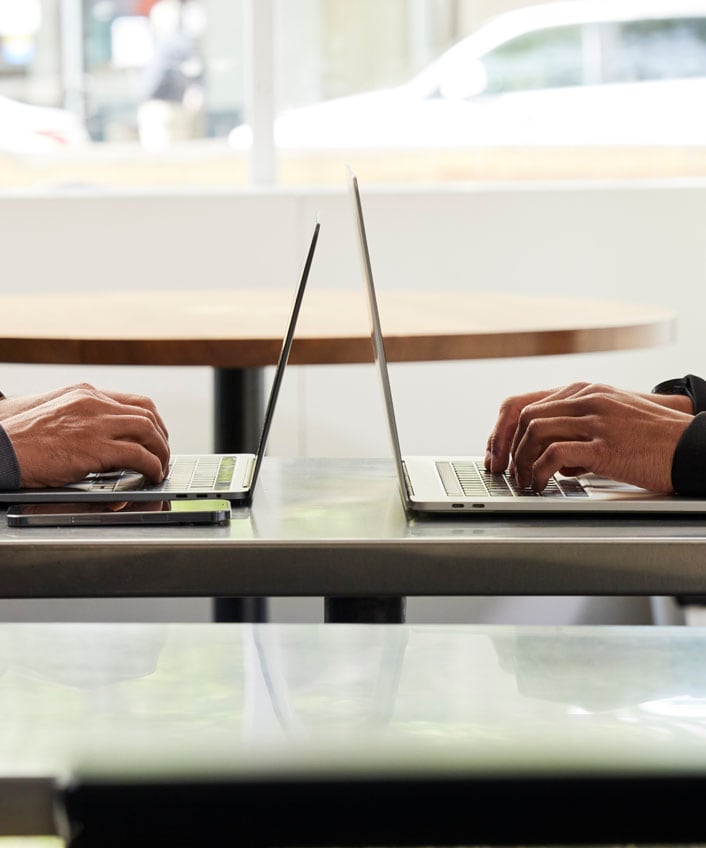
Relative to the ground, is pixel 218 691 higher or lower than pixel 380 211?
lower

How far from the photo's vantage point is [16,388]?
388 cm

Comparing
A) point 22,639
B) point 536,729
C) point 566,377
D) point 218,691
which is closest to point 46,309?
point 22,639

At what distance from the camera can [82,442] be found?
104cm

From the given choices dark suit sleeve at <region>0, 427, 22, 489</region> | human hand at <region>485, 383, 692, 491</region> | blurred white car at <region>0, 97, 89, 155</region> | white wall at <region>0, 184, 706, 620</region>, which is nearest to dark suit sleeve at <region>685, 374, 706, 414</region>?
human hand at <region>485, 383, 692, 491</region>

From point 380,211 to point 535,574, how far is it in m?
3.15

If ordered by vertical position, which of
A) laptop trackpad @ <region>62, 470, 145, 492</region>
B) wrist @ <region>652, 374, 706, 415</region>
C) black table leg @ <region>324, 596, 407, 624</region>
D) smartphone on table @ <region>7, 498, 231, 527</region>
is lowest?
black table leg @ <region>324, 596, 407, 624</region>

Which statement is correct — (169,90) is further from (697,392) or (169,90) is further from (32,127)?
(697,392)

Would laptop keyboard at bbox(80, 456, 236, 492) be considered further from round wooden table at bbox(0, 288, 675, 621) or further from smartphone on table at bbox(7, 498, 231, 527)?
round wooden table at bbox(0, 288, 675, 621)

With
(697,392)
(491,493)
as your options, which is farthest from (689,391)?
(491,493)

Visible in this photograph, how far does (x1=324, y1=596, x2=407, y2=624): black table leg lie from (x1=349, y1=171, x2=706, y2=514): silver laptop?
0.11 metres

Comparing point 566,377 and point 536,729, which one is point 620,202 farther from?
point 536,729

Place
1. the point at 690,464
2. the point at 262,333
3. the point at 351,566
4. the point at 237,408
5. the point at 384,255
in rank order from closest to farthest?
the point at 351,566 < the point at 690,464 < the point at 262,333 < the point at 237,408 < the point at 384,255

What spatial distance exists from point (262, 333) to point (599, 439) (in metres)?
1.02

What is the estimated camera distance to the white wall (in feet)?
12.7
